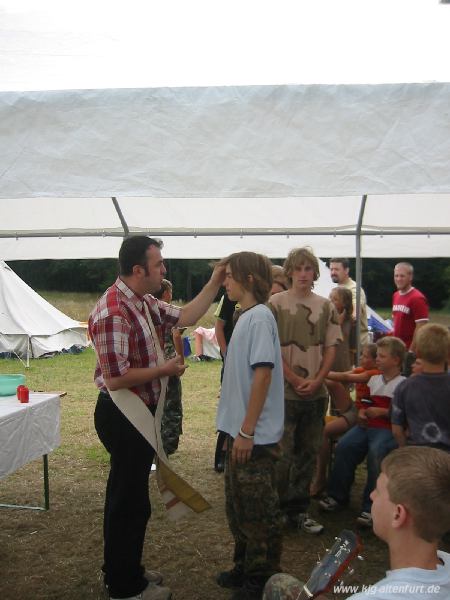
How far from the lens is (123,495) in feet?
8.00

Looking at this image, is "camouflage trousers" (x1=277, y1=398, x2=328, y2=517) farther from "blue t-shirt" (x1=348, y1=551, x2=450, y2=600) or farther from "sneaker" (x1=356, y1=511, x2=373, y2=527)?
"blue t-shirt" (x1=348, y1=551, x2=450, y2=600)

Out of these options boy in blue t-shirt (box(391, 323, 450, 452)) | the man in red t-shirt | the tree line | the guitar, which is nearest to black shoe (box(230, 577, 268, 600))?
boy in blue t-shirt (box(391, 323, 450, 452))

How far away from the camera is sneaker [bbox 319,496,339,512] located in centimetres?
371

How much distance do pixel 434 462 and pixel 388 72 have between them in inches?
66.2

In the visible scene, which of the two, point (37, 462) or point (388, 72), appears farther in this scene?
point (37, 462)

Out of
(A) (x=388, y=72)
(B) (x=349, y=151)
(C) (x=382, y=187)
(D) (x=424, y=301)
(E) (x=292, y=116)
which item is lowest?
(D) (x=424, y=301)

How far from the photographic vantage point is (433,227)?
16.3 ft

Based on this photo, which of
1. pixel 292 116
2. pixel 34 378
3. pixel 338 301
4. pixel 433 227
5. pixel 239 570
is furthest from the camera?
pixel 34 378

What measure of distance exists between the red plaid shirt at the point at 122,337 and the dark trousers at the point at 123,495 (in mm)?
145

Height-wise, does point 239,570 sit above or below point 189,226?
below

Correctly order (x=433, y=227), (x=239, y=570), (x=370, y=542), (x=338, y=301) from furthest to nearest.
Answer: (x=433, y=227)
(x=338, y=301)
(x=370, y=542)
(x=239, y=570)

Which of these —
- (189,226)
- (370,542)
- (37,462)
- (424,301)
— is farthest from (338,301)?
(37,462)

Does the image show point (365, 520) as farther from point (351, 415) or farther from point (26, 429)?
point (26, 429)

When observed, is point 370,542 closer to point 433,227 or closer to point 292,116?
point 292,116
